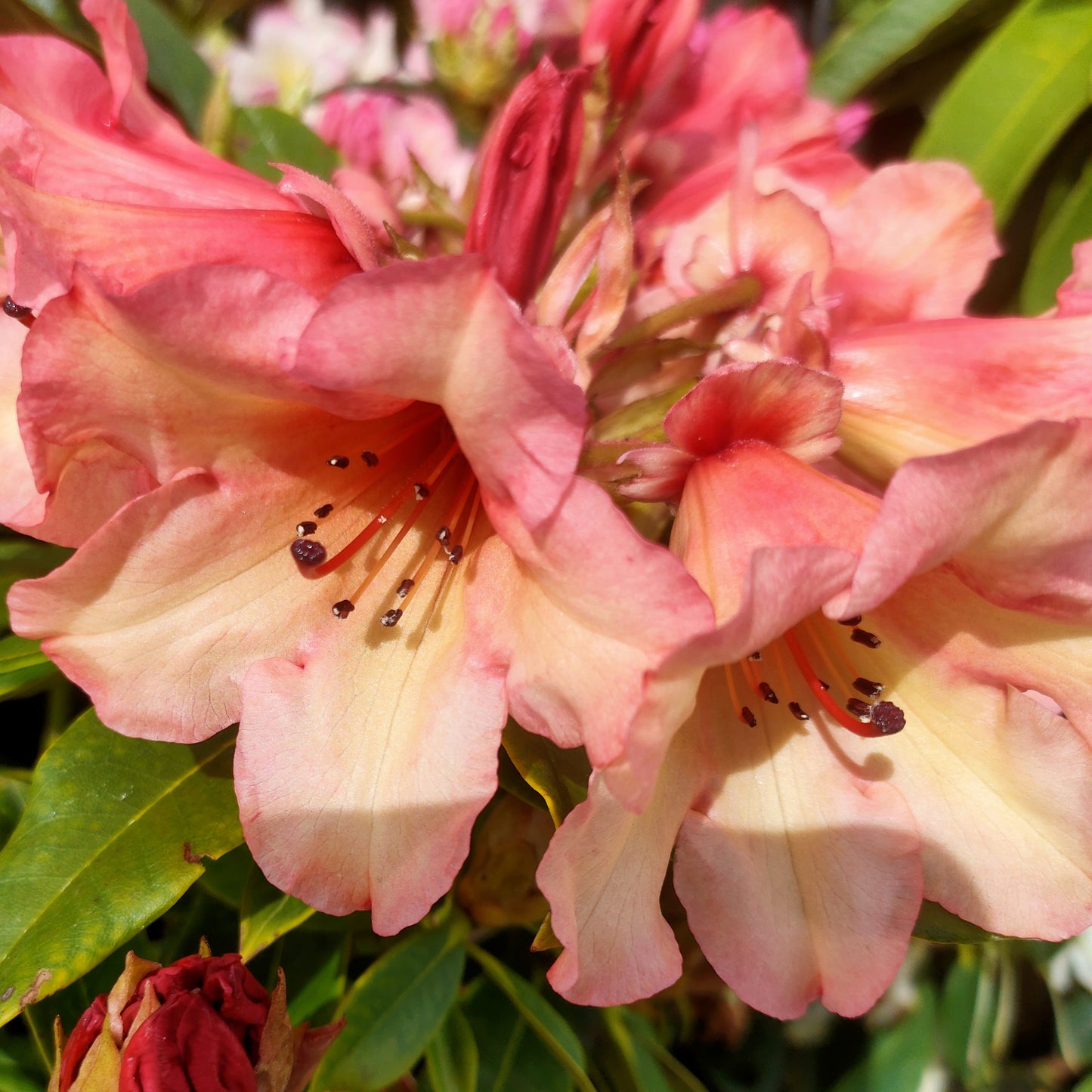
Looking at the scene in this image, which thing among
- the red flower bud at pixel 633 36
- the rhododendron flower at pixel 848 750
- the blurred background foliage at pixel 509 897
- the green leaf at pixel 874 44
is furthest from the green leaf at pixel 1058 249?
the rhododendron flower at pixel 848 750

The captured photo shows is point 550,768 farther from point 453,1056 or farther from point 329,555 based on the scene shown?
point 453,1056

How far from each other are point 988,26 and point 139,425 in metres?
1.10

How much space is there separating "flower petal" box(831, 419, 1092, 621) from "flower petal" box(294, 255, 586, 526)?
143 millimetres

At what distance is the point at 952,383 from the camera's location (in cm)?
58

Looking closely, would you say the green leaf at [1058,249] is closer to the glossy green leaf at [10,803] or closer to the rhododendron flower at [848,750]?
the rhododendron flower at [848,750]

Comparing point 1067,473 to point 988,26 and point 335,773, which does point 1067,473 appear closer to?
point 335,773

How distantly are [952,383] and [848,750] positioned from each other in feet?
0.74

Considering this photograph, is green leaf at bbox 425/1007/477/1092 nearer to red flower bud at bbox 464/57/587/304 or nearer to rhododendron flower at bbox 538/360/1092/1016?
rhododendron flower at bbox 538/360/1092/1016

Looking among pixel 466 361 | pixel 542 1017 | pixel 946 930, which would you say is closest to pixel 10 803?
pixel 542 1017

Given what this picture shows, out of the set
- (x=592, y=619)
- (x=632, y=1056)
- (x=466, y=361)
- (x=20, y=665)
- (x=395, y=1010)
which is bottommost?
(x=632, y=1056)

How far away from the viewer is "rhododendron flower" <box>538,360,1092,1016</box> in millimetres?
462

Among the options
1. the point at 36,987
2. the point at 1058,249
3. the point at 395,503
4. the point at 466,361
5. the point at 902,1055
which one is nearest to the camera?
the point at 466,361

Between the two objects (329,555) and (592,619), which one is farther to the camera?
(329,555)

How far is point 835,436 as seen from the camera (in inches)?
21.5
